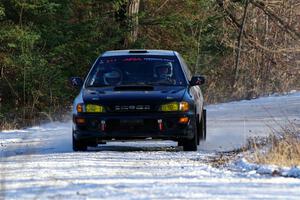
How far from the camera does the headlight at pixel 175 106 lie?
1227cm

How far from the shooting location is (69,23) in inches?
1093

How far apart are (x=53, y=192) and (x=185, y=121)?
499 centimetres

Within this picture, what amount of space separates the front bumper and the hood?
217 millimetres

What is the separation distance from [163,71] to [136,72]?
448 mm

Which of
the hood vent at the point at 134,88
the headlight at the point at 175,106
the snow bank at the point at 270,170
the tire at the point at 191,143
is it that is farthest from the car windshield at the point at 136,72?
the snow bank at the point at 270,170

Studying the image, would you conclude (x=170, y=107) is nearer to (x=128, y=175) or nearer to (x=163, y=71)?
(x=163, y=71)

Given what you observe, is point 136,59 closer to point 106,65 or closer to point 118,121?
point 106,65

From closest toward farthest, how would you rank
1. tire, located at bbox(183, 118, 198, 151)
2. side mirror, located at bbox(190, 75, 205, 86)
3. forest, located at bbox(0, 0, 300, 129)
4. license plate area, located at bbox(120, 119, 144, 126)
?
license plate area, located at bbox(120, 119, 144, 126)
tire, located at bbox(183, 118, 198, 151)
side mirror, located at bbox(190, 75, 205, 86)
forest, located at bbox(0, 0, 300, 129)

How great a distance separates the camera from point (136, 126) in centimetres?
1218

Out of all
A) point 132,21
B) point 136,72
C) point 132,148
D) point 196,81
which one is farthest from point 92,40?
point 196,81

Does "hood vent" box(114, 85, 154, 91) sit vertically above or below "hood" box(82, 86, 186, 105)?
above

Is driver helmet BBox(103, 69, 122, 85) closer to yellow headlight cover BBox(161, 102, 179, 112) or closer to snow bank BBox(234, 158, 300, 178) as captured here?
yellow headlight cover BBox(161, 102, 179, 112)

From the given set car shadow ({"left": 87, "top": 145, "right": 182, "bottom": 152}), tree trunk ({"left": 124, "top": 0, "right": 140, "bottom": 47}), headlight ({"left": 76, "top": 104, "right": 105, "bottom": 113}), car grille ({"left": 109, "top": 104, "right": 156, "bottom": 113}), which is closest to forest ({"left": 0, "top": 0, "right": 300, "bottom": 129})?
tree trunk ({"left": 124, "top": 0, "right": 140, "bottom": 47})

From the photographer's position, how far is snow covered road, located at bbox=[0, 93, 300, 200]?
7438 millimetres
